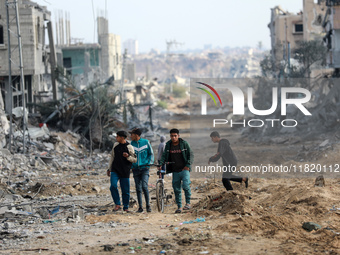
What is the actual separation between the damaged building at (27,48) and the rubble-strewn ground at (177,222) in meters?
13.4

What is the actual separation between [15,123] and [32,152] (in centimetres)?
326

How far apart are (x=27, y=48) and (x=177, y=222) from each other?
21649 millimetres

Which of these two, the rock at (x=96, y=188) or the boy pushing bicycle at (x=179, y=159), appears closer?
the boy pushing bicycle at (x=179, y=159)

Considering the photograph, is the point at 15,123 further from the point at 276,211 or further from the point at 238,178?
the point at 276,211

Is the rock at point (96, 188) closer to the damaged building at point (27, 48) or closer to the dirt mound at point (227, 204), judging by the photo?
the dirt mound at point (227, 204)

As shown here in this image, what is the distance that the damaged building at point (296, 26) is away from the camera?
55.2 meters

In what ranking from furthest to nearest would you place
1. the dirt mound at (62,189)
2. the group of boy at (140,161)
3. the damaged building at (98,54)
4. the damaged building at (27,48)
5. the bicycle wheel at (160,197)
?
the damaged building at (98,54) < the damaged building at (27,48) < the dirt mound at (62,189) < the bicycle wheel at (160,197) < the group of boy at (140,161)

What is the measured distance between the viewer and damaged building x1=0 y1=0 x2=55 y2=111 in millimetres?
28125

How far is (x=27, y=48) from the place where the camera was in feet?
97.3

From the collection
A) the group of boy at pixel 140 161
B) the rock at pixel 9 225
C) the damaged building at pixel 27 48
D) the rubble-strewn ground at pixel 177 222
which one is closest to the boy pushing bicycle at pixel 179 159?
the group of boy at pixel 140 161

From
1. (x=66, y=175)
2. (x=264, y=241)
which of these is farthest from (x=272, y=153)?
(x=264, y=241)

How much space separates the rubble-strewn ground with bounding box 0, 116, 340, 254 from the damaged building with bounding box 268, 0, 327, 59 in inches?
1658

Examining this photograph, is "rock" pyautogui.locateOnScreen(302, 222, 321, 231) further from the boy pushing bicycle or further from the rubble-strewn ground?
the boy pushing bicycle

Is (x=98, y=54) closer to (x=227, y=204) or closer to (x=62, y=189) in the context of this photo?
(x=62, y=189)
